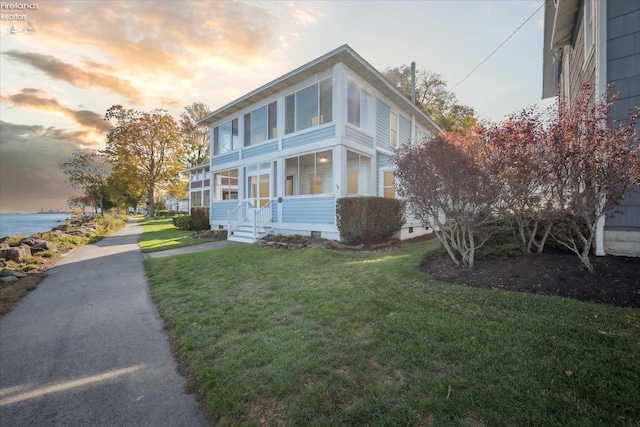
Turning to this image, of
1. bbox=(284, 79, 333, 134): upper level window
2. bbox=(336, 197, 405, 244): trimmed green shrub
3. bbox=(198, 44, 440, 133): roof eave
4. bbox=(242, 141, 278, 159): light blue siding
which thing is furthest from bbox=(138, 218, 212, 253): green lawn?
bbox=(198, 44, 440, 133): roof eave

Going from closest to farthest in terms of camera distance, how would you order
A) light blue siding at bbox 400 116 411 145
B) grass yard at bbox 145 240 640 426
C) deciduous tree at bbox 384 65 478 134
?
1. grass yard at bbox 145 240 640 426
2. light blue siding at bbox 400 116 411 145
3. deciduous tree at bbox 384 65 478 134

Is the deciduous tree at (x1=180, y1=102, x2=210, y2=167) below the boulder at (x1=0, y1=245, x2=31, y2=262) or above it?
above

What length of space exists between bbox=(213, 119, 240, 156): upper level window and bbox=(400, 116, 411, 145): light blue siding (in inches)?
338

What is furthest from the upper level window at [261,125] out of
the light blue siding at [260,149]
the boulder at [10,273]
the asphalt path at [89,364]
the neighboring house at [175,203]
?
the neighboring house at [175,203]

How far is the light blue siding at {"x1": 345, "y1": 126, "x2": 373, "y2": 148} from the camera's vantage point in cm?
996

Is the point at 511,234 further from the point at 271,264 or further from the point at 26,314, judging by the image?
the point at 26,314

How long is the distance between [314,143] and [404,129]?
6.43 metres

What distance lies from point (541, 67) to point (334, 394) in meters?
17.9

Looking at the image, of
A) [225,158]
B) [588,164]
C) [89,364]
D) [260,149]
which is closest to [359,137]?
[260,149]

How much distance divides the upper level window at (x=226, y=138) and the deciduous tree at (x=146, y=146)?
17831mm

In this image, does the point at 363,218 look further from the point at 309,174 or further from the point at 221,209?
the point at 221,209

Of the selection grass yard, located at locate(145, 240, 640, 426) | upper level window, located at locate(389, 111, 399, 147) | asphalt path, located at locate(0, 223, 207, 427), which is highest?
upper level window, located at locate(389, 111, 399, 147)

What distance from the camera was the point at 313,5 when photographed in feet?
31.7
